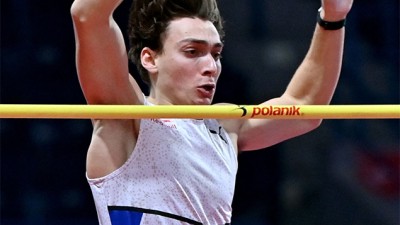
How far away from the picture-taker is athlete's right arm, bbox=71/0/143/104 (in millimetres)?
2777

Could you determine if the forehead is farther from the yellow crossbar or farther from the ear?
the yellow crossbar

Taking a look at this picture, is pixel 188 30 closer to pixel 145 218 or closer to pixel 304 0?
pixel 145 218

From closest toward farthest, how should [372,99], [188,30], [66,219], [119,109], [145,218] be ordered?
1. [119,109]
2. [145,218]
3. [188,30]
4. [66,219]
5. [372,99]

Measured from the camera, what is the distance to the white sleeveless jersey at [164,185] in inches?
117

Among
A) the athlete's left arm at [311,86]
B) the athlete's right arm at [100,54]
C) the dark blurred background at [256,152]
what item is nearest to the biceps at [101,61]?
the athlete's right arm at [100,54]

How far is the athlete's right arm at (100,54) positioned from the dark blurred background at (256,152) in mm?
2347

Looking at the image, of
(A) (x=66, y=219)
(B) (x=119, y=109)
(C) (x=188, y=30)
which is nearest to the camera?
(B) (x=119, y=109)

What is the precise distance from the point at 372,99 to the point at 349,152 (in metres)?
0.43

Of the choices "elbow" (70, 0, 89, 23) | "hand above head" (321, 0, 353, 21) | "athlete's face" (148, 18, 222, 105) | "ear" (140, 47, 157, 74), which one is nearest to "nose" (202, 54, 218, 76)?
"athlete's face" (148, 18, 222, 105)

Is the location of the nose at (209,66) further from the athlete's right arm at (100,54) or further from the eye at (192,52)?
the athlete's right arm at (100,54)

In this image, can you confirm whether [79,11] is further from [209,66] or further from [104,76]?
[209,66]

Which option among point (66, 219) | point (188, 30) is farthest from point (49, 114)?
A: point (66, 219)

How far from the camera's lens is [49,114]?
277cm

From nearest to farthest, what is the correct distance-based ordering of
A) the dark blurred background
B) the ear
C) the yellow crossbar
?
1. the yellow crossbar
2. the ear
3. the dark blurred background
